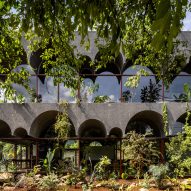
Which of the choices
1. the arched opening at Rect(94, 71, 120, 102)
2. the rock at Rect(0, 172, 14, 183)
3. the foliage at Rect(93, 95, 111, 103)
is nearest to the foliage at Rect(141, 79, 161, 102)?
the arched opening at Rect(94, 71, 120, 102)

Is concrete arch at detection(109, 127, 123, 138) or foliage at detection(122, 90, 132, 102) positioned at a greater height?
foliage at detection(122, 90, 132, 102)

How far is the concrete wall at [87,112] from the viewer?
63.0 feet

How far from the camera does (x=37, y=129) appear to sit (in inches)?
823

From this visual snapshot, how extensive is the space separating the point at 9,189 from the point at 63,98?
7182mm

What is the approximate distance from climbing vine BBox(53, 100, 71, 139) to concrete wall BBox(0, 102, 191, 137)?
249 millimetres

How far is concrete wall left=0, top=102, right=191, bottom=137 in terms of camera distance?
1920cm

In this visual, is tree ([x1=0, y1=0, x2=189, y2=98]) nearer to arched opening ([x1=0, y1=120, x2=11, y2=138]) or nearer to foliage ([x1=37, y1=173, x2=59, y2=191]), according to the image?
foliage ([x1=37, y1=173, x2=59, y2=191])

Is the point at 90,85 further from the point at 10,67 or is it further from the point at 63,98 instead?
the point at 10,67

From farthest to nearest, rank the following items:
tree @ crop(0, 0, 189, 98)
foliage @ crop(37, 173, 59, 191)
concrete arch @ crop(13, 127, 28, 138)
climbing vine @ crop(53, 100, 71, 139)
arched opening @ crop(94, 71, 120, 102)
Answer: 1. arched opening @ crop(94, 71, 120, 102)
2. concrete arch @ crop(13, 127, 28, 138)
3. climbing vine @ crop(53, 100, 71, 139)
4. foliage @ crop(37, 173, 59, 191)
5. tree @ crop(0, 0, 189, 98)

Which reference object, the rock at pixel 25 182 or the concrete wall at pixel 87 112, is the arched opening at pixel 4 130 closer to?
the concrete wall at pixel 87 112

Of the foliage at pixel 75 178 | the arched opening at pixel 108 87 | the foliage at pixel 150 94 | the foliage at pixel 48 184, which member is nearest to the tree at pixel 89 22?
the foliage at pixel 48 184

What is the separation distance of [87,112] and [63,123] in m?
1.58

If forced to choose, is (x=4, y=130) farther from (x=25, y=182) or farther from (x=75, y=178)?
(x=75, y=178)

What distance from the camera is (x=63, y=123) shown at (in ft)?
60.2
